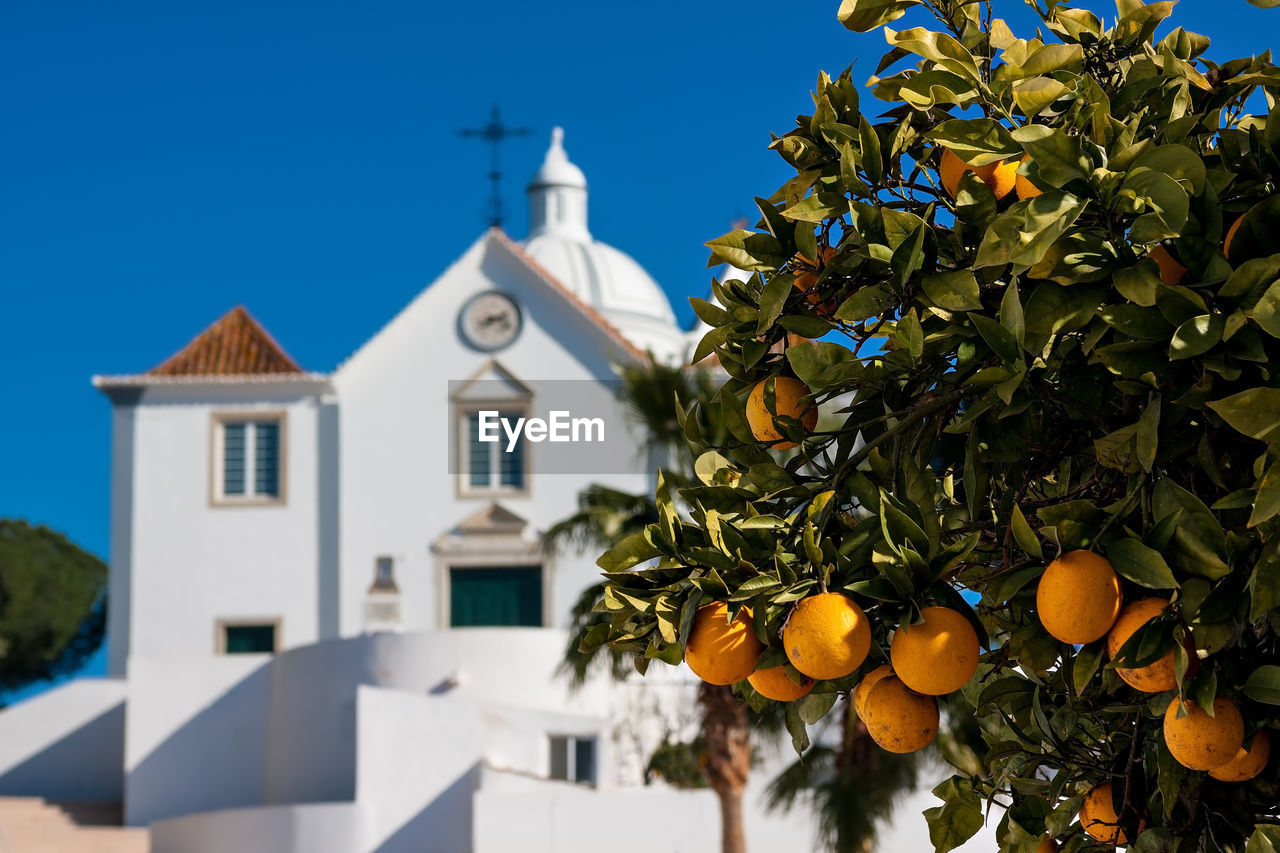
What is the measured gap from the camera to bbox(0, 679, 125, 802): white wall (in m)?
25.2

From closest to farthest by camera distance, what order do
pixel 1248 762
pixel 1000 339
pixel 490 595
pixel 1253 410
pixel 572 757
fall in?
pixel 1253 410 < pixel 1000 339 < pixel 1248 762 < pixel 572 757 < pixel 490 595

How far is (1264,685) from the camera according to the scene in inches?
91.3

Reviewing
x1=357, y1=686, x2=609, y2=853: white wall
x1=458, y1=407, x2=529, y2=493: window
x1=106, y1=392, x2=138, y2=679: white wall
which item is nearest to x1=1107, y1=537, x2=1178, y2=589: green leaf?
x1=357, y1=686, x2=609, y2=853: white wall

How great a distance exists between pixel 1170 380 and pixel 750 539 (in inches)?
27.5

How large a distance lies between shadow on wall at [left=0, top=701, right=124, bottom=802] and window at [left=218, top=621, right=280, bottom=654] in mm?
2284

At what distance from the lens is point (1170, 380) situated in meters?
2.38

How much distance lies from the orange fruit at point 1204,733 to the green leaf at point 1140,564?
0.21m

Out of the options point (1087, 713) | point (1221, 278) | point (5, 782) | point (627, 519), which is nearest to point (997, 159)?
point (1221, 278)

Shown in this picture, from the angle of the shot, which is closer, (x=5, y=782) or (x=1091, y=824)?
(x=1091, y=824)

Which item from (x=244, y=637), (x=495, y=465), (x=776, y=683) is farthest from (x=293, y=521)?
(x=776, y=683)

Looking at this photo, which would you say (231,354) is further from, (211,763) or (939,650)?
(939,650)

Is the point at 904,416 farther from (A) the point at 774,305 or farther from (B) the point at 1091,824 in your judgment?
(B) the point at 1091,824

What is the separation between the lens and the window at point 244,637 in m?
26.8

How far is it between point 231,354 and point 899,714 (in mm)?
27228
